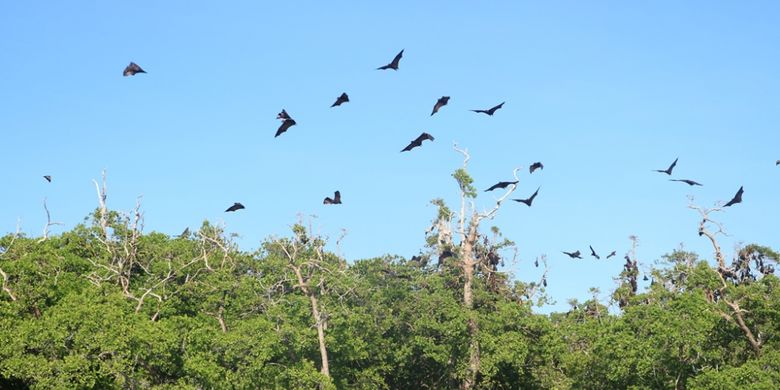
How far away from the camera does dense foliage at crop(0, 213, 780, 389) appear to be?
29.0 metres

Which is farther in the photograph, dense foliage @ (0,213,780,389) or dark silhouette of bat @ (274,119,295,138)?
dense foliage @ (0,213,780,389)

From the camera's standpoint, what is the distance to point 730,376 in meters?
29.4

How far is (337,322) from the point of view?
34.9 m

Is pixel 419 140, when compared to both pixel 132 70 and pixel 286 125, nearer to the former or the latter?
pixel 286 125

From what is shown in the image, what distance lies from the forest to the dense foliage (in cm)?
7

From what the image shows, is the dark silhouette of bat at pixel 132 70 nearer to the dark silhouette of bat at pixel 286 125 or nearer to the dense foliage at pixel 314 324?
the dark silhouette of bat at pixel 286 125

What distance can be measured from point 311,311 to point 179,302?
4823 mm

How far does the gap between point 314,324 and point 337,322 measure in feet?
2.92

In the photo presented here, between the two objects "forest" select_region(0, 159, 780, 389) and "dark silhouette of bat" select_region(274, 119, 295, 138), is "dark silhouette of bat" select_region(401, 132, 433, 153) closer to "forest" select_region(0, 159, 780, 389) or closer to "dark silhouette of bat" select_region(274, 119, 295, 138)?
"dark silhouette of bat" select_region(274, 119, 295, 138)

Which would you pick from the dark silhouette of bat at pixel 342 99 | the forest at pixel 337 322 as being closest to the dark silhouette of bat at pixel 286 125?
the dark silhouette of bat at pixel 342 99

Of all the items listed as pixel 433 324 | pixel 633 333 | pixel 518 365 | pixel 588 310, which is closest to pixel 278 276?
pixel 433 324

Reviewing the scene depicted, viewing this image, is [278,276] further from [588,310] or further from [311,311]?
[588,310]

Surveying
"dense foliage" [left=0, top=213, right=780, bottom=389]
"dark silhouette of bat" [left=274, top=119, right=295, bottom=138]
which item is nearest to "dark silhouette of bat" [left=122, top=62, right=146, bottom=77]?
"dark silhouette of bat" [left=274, top=119, right=295, bottom=138]

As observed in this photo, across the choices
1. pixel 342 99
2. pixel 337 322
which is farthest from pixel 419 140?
pixel 337 322
